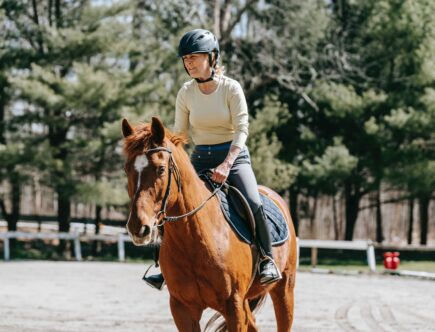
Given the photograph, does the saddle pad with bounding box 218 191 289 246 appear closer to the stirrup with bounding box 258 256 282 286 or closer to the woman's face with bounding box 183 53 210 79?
→ the stirrup with bounding box 258 256 282 286

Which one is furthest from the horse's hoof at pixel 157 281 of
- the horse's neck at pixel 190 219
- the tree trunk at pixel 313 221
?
the tree trunk at pixel 313 221

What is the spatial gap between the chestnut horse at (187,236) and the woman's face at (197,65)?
0.62 m

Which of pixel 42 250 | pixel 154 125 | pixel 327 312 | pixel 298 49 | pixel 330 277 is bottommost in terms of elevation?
pixel 42 250

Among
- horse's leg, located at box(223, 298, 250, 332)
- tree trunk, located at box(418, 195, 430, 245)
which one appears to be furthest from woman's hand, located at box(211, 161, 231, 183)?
tree trunk, located at box(418, 195, 430, 245)

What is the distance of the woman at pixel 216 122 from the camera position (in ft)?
19.1

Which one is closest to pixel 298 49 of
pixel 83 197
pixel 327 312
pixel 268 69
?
pixel 268 69

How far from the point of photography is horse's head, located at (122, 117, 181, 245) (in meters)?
4.73

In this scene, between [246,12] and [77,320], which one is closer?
[77,320]

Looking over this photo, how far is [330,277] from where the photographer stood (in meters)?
19.5

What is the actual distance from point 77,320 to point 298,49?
1990 cm

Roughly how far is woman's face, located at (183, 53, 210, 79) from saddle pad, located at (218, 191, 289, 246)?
0.94 meters

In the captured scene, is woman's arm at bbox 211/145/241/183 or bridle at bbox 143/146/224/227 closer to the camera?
bridle at bbox 143/146/224/227

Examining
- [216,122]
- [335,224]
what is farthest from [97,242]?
[216,122]

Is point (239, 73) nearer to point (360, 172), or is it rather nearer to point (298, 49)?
point (298, 49)
